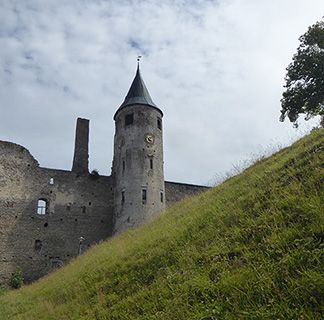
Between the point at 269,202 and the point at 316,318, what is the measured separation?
4.13 metres

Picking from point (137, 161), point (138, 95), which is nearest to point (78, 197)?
point (137, 161)

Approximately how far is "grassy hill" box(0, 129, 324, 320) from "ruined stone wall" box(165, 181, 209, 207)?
819 inches

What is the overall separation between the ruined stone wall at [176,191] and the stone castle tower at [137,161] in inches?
91.8

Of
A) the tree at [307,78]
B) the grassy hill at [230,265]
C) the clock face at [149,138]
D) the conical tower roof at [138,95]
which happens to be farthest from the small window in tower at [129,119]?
the grassy hill at [230,265]

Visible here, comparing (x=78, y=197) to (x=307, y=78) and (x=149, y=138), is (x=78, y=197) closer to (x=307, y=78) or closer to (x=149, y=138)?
(x=149, y=138)

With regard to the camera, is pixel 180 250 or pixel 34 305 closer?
pixel 180 250

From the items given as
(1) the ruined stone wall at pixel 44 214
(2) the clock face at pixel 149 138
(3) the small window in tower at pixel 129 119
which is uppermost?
(3) the small window in tower at pixel 129 119

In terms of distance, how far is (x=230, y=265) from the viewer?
7410 mm

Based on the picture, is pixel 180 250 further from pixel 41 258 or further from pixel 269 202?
pixel 41 258

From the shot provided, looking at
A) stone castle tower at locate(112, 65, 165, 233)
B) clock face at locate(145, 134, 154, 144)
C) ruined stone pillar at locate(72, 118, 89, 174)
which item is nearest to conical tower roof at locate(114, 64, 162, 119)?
stone castle tower at locate(112, 65, 165, 233)

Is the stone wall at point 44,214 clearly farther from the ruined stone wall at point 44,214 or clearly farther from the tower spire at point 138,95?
the tower spire at point 138,95

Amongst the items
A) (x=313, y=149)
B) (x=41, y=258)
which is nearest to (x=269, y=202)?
(x=313, y=149)

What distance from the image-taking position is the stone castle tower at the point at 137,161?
30016 millimetres

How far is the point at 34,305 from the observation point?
12.5 metres
